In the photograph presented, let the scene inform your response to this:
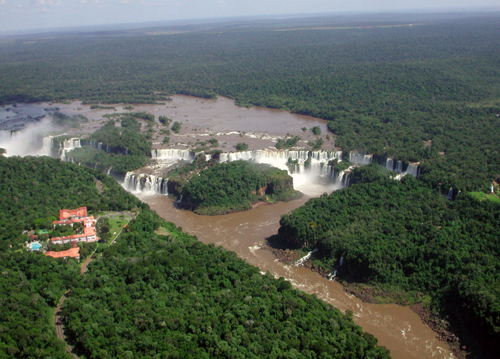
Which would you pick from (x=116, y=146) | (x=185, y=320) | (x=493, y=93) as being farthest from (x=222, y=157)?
(x=493, y=93)

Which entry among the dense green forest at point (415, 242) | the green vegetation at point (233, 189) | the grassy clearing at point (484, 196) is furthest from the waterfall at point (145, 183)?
the grassy clearing at point (484, 196)

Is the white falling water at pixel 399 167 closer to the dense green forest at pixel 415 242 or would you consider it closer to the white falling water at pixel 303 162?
the white falling water at pixel 303 162

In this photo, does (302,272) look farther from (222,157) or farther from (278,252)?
(222,157)

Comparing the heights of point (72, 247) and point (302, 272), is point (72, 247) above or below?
above

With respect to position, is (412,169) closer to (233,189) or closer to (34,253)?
(233,189)

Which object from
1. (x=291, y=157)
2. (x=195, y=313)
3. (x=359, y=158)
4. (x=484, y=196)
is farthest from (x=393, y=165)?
(x=195, y=313)

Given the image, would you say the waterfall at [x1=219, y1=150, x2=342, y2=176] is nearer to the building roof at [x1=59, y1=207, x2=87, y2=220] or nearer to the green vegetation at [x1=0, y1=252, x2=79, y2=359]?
the building roof at [x1=59, y1=207, x2=87, y2=220]
